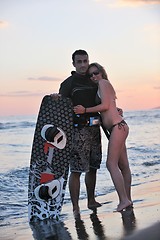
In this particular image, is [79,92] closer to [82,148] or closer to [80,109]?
[80,109]

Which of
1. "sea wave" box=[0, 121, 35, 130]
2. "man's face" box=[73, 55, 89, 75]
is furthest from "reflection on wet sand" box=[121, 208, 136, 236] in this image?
"sea wave" box=[0, 121, 35, 130]

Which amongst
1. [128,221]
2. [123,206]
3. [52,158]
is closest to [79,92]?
[52,158]

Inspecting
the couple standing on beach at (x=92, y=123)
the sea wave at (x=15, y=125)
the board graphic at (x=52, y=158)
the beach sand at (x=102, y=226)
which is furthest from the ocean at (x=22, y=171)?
the sea wave at (x=15, y=125)

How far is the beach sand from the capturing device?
14.8 feet

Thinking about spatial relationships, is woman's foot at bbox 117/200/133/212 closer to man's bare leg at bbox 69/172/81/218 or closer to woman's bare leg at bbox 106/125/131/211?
woman's bare leg at bbox 106/125/131/211

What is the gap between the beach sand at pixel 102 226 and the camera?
4.52m

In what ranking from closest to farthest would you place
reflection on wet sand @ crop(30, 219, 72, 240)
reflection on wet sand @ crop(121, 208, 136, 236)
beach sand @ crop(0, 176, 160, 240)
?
1. beach sand @ crop(0, 176, 160, 240)
2. reflection on wet sand @ crop(121, 208, 136, 236)
3. reflection on wet sand @ crop(30, 219, 72, 240)

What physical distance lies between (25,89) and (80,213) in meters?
12.0

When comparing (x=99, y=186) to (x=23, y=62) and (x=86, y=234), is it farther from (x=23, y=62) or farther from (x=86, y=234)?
(x=23, y=62)

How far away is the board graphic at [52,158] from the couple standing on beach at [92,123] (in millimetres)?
100

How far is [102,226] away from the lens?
4.99 meters

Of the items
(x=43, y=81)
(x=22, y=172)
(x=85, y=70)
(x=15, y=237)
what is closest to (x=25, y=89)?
(x=43, y=81)

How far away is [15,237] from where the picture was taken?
4973 millimetres

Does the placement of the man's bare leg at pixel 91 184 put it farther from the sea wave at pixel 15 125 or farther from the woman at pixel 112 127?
the sea wave at pixel 15 125
